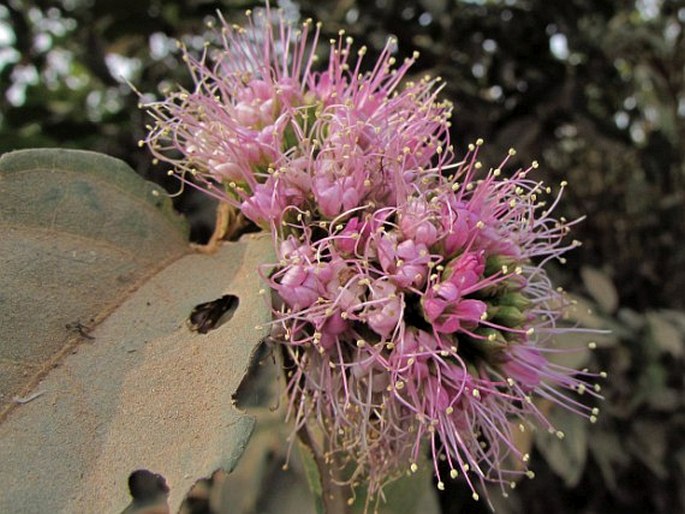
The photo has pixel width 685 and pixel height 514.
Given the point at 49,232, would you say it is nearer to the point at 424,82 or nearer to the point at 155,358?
the point at 155,358

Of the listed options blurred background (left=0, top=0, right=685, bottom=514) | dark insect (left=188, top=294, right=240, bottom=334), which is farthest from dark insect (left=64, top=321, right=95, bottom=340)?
blurred background (left=0, top=0, right=685, bottom=514)

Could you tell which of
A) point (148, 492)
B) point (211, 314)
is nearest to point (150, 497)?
point (148, 492)

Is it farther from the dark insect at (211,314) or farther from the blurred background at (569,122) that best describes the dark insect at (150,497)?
the dark insect at (211,314)

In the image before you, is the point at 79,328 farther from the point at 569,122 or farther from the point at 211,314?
the point at 569,122

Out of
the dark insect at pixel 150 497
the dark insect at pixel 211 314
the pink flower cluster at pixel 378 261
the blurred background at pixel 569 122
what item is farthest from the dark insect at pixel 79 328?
the dark insect at pixel 150 497

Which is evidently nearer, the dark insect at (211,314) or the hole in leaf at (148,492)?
the dark insect at (211,314)

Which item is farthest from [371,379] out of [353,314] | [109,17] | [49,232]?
[109,17]

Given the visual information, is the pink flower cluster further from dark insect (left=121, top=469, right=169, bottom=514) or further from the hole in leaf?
the hole in leaf
